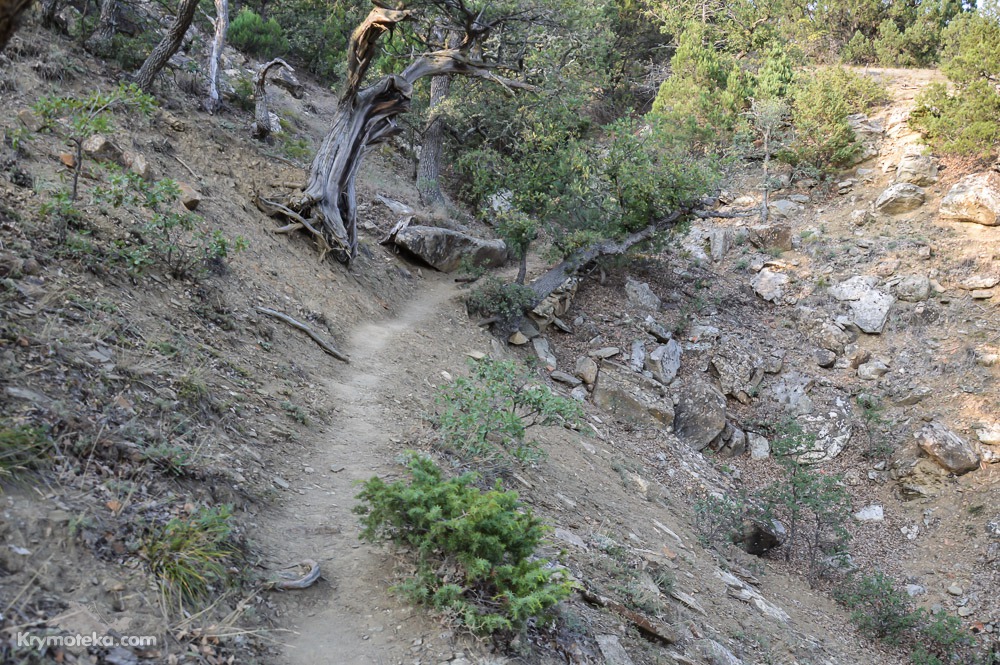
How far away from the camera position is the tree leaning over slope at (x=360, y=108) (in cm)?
1122

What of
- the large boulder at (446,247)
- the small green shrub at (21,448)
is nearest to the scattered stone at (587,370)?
the large boulder at (446,247)

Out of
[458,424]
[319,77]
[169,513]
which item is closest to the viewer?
[169,513]

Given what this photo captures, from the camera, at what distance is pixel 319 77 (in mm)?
23828

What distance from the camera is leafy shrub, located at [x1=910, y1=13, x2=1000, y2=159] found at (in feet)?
52.6

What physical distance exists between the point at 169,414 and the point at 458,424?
2757 mm

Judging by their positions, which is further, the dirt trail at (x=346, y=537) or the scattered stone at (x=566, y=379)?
the scattered stone at (x=566, y=379)

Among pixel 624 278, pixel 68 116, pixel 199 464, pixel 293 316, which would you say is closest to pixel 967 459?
pixel 624 278

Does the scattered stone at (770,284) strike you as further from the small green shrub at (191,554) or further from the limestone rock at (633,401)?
the small green shrub at (191,554)

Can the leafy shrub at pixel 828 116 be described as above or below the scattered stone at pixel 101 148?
above

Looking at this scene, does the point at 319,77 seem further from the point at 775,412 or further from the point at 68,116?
the point at 775,412

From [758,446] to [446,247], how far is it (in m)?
8.21

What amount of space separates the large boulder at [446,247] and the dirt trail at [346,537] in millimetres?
5976

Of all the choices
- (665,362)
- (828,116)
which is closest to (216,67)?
(665,362)

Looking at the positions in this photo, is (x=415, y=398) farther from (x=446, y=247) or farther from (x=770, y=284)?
(x=770, y=284)
